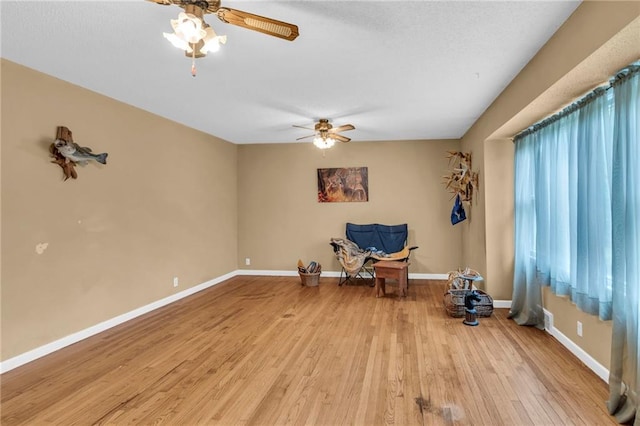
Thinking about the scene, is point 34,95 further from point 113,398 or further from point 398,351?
point 398,351

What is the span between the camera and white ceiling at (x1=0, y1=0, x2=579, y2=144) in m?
2.17

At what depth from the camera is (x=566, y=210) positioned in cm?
312

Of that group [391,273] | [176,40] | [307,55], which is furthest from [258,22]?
[391,273]

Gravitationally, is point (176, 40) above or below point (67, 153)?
above

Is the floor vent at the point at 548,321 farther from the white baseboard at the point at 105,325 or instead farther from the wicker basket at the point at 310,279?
the wicker basket at the point at 310,279

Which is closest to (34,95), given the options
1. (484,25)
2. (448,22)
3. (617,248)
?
(448,22)

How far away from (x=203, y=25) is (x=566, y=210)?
130 inches

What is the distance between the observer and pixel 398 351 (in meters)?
3.15

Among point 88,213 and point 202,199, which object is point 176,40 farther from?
point 202,199

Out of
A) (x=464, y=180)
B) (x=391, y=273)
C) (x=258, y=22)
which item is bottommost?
(x=391, y=273)

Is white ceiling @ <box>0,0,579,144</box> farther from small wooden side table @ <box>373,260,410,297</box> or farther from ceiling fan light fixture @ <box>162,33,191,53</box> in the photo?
small wooden side table @ <box>373,260,410,297</box>

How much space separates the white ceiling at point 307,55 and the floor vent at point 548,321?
239 centimetres

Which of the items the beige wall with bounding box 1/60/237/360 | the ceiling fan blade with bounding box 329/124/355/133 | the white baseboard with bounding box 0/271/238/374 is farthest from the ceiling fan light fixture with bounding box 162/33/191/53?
the white baseboard with bounding box 0/271/238/374

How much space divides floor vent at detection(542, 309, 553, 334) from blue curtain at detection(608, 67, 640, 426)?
1.40 metres
